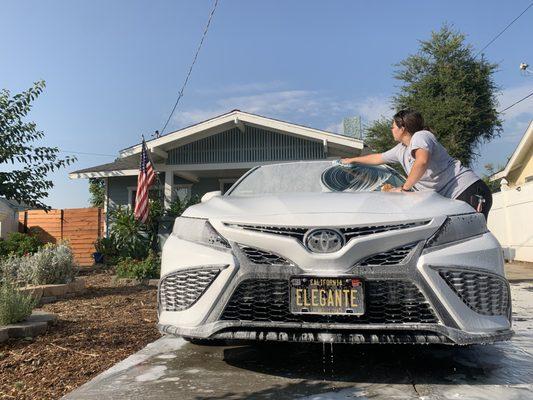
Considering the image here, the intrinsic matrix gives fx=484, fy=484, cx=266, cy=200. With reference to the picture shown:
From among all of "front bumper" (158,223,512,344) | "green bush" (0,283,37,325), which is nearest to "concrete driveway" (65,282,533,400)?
"front bumper" (158,223,512,344)

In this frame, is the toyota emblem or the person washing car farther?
the person washing car

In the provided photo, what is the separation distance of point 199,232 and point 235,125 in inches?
388

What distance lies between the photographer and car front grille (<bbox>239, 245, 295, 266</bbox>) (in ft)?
8.24

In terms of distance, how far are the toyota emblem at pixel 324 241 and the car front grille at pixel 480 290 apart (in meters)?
0.53

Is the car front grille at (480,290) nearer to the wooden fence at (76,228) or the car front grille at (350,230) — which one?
the car front grille at (350,230)

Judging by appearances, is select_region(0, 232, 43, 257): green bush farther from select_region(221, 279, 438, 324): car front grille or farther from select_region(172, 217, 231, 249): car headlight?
select_region(221, 279, 438, 324): car front grille

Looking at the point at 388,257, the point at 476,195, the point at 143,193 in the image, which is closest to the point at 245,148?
the point at 143,193

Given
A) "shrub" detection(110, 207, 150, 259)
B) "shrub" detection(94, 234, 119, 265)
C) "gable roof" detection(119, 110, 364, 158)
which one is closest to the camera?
"shrub" detection(110, 207, 150, 259)

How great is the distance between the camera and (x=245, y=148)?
12.6 m

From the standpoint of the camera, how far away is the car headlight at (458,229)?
251cm

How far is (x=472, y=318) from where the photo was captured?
7.95 feet

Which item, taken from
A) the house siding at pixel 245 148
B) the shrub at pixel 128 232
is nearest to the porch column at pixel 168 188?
the house siding at pixel 245 148

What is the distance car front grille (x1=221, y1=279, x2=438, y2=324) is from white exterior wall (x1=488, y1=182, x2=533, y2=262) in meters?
11.4

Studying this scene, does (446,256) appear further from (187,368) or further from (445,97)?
(445,97)
